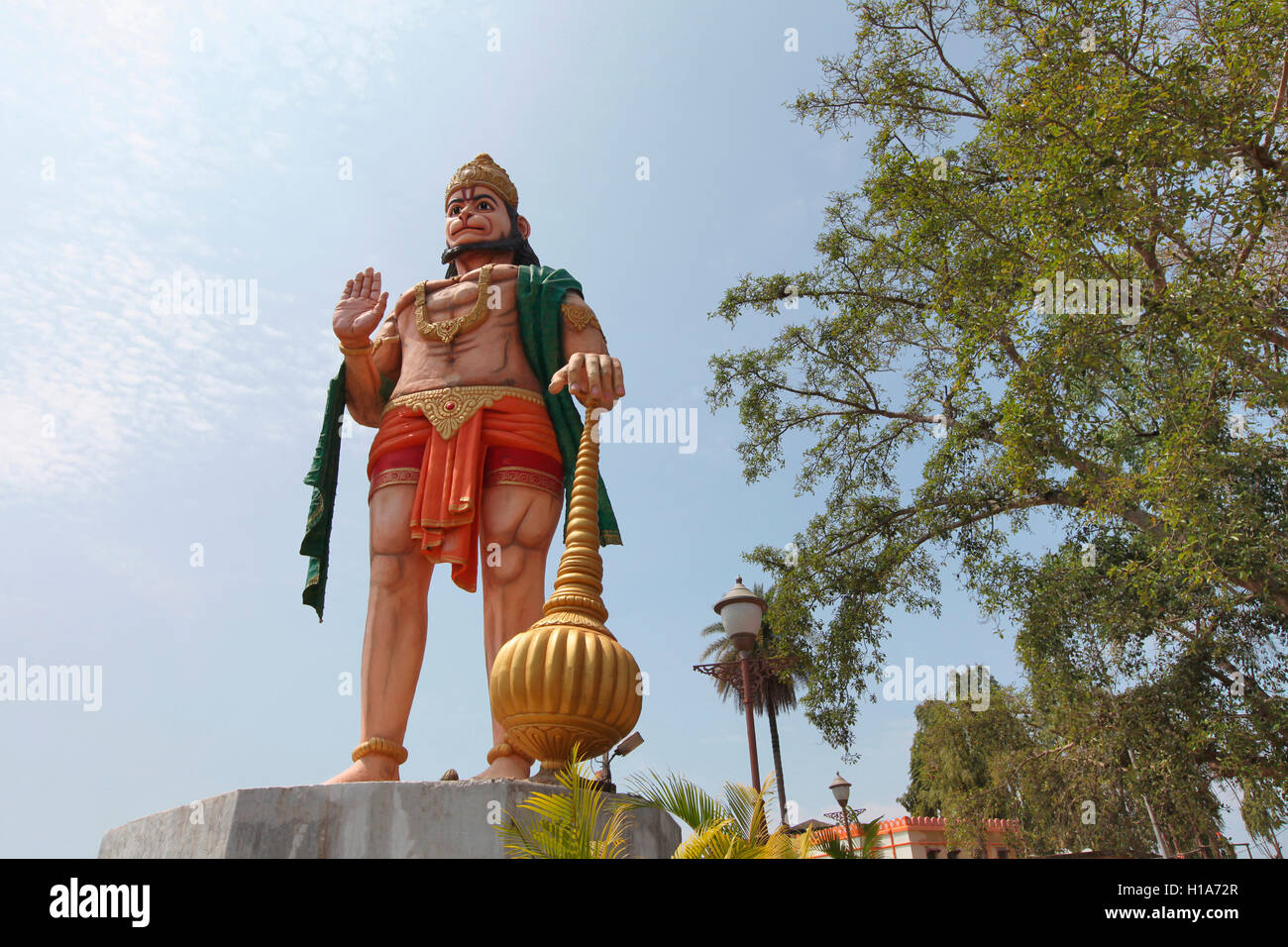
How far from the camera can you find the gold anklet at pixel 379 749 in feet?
13.4

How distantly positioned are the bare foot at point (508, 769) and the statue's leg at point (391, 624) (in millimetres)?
495

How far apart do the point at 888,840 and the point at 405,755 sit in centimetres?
2372

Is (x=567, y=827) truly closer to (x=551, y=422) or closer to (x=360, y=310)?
(x=551, y=422)

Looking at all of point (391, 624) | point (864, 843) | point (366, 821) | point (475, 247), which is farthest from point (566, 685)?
point (475, 247)

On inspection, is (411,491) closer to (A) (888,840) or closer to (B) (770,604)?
(B) (770,604)

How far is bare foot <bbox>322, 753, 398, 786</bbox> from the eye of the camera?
13.0 ft

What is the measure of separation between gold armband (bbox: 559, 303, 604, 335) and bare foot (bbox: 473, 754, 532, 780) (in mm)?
Result: 2268

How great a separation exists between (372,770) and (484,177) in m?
3.46

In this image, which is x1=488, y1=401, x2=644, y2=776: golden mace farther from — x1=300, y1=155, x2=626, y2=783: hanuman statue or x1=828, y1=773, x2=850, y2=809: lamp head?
x1=828, y1=773, x2=850, y2=809: lamp head

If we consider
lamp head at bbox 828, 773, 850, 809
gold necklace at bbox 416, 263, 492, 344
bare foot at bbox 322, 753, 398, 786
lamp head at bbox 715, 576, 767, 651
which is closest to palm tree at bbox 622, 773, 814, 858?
bare foot at bbox 322, 753, 398, 786

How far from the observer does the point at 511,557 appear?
4.59 m
